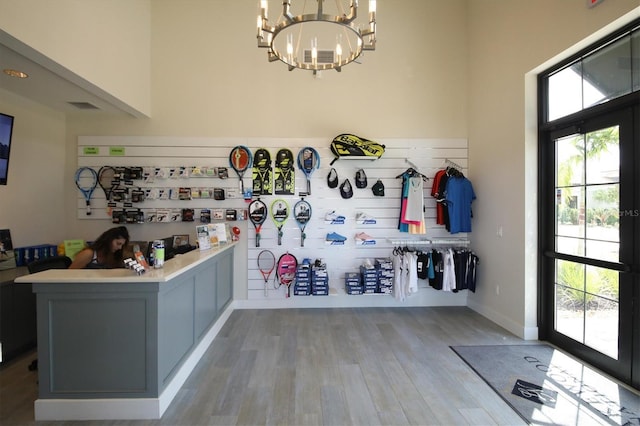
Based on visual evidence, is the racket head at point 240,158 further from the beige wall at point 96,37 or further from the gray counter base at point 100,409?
the gray counter base at point 100,409

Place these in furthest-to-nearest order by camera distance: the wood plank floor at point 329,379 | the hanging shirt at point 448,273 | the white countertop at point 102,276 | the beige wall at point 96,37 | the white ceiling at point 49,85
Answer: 1. the hanging shirt at point 448,273
2. the white ceiling at point 49,85
3. the beige wall at point 96,37
4. the wood plank floor at point 329,379
5. the white countertop at point 102,276

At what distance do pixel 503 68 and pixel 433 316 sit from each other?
356 centimetres

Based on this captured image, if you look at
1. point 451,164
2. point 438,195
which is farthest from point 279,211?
point 451,164

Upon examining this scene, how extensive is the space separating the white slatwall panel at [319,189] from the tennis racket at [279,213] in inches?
3.3

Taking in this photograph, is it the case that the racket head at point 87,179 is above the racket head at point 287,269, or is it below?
above

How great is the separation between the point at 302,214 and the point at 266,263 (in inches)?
37.5

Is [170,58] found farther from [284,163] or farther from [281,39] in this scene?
[284,163]

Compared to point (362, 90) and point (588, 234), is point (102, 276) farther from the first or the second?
point (588, 234)

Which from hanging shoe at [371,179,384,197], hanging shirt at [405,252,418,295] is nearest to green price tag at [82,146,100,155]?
hanging shoe at [371,179,384,197]

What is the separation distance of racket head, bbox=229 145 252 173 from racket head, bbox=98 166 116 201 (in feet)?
5.86

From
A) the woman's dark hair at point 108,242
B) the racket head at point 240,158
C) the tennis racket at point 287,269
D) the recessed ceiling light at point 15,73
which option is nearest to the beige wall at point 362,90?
the racket head at point 240,158

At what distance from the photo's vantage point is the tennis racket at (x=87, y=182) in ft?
14.6

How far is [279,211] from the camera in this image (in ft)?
14.9

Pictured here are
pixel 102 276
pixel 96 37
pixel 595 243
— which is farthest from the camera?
pixel 96 37
